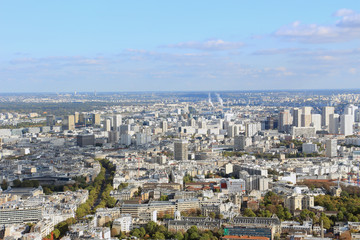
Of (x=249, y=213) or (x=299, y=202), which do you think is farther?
(x=299, y=202)

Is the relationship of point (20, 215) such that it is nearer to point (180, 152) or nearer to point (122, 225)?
point (122, 225)

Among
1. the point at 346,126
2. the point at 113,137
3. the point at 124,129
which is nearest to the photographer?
the point at 113,137

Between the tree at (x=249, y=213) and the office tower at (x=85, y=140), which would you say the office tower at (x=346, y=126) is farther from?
the tree at (x=249, y=213)

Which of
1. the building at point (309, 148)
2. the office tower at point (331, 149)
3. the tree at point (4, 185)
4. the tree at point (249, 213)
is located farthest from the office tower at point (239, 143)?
the tree at point (249, 213)

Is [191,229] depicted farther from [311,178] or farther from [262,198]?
[311,178]

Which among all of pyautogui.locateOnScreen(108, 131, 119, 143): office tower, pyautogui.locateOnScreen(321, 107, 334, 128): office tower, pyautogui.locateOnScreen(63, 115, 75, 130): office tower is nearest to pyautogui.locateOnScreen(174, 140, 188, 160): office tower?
pyautogui.locateOnScreen(108, 131, 119, 143): office tower

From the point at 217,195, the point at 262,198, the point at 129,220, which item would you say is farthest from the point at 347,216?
the point at 129,220

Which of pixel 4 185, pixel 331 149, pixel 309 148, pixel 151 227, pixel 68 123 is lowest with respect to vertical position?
pixel 309 148

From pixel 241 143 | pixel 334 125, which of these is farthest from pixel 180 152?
pixel 334 125
